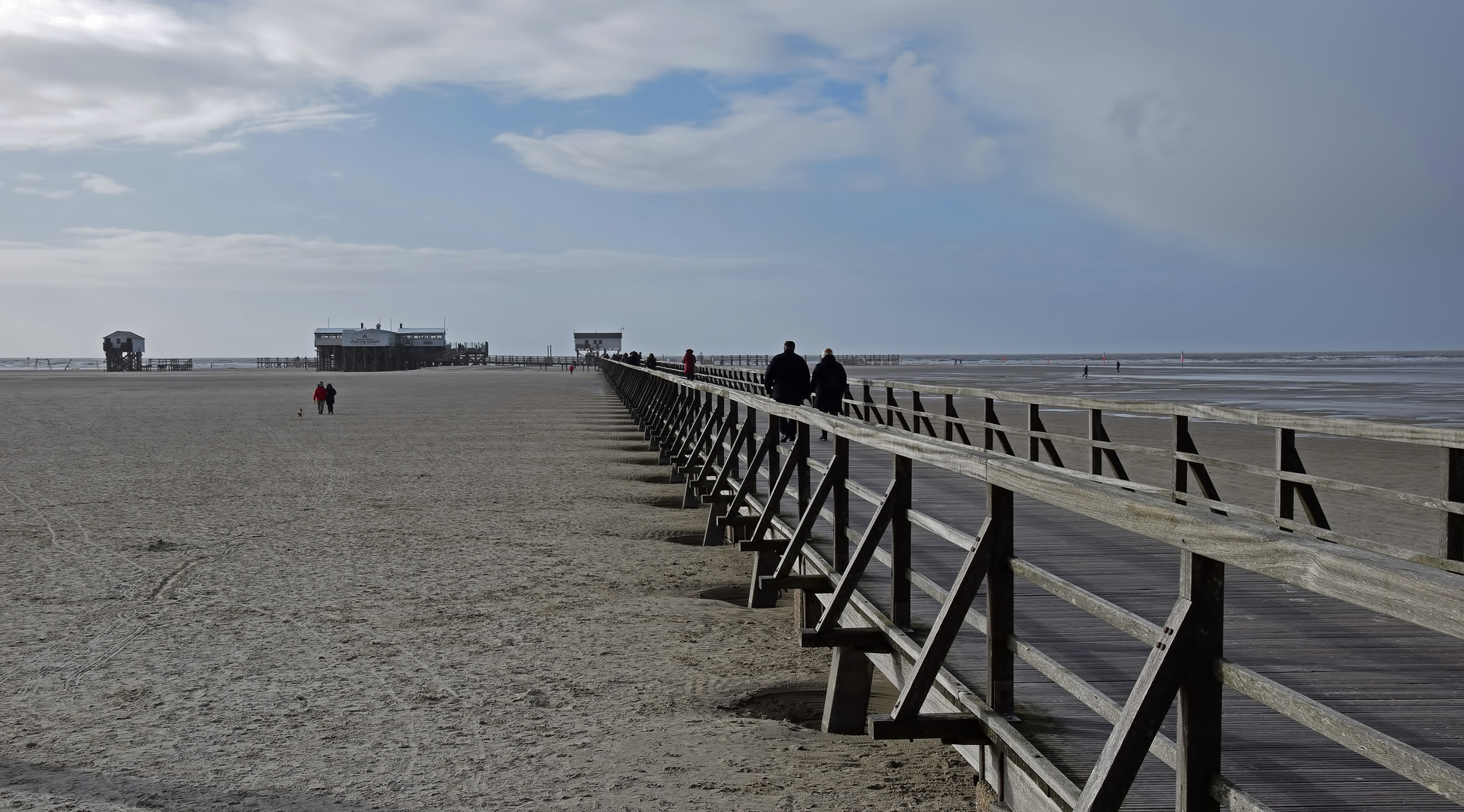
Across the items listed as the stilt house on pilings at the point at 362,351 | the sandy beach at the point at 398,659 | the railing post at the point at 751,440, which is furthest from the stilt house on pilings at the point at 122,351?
the railing post at the point at 751,440

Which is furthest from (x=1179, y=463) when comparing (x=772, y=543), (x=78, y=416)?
(x=78, y=416)

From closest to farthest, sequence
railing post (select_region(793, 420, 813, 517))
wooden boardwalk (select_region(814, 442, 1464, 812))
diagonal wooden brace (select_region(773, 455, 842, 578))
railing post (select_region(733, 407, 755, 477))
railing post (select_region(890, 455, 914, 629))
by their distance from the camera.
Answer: wooden boardwalk (select_region(814, 442, 1464, 812)) → railing post (select_region(890, 455, 914, 629)) → diagonal wooden brace (select_region(773, 455, 842, 578)) → railing post (select_region(793, 420, 813, 517)) → railing post (select_region(733, 407, 755, 477))

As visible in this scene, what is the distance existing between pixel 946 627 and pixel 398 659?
4.13 meters

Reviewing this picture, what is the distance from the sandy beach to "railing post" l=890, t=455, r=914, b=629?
27.8 inches

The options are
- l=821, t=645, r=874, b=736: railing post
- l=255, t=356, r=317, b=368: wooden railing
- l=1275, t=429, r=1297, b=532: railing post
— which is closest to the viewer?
l=821, t=645, r=874, b=736: railing post

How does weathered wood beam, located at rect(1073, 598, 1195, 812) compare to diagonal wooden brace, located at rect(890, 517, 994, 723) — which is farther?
diagonal wooden brace, located at rect(890, 517, 994, 723)

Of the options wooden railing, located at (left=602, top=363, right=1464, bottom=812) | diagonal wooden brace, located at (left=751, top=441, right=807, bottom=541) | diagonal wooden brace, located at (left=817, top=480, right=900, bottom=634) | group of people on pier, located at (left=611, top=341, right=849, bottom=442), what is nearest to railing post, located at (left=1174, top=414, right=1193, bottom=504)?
wooden railing, located at (left=602, top=363, right=1464, bottom=812)

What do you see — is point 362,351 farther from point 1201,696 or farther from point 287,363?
point 1201,696

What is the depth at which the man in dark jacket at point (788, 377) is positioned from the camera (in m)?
14.6

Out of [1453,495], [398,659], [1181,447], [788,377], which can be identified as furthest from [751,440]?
[1453,495]

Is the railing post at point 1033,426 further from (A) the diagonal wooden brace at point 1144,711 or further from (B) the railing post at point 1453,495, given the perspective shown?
(A) the diagonal wooden brace at point 1144,711

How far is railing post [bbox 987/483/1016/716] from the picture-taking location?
11.3ft

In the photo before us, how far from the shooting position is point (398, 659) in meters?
6.79

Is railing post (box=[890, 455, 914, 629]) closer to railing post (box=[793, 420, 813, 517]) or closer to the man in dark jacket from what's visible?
railing post (box=[793, 420, 813, 517])
